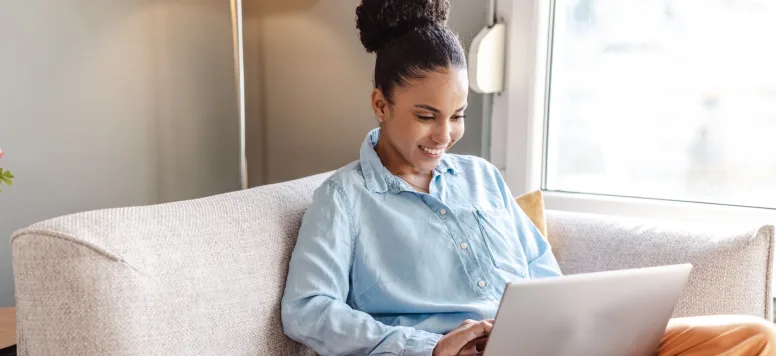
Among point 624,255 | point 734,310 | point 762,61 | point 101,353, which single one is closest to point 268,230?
point 101,353

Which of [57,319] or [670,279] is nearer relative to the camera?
[57,319]

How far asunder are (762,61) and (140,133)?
5.65 ft

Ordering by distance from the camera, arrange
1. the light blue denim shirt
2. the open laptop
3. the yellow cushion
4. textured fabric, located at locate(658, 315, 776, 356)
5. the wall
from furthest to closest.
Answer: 1. the wall
2. the yellow cushion
3. the light blue denim shirt
4. textured fabric, located at locate(658, 315, 776, 356)
5. the open laptop

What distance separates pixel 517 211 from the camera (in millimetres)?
1766

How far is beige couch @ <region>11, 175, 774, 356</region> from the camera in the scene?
1160mm

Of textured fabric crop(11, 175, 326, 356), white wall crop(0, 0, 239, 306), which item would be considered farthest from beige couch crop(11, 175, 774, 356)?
white wall crop(0, 0, 239, 306)

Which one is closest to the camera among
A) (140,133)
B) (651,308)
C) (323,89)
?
(651,308)

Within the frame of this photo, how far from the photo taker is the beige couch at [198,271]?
116 centimetres

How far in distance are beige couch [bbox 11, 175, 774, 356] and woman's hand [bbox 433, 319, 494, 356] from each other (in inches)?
12.4

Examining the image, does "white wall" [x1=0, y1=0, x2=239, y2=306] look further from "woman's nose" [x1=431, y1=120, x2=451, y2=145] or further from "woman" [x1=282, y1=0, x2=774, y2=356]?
"woman's nose" [x1=431, y1=120, x2=451, y2=145]

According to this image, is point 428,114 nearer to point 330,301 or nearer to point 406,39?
point 406,39

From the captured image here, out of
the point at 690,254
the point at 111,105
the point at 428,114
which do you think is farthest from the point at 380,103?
the point at 111,105

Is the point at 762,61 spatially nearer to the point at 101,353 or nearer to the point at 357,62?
the point at 357,62

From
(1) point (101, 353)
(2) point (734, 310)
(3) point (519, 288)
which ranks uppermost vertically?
(3) point (519, 288)
